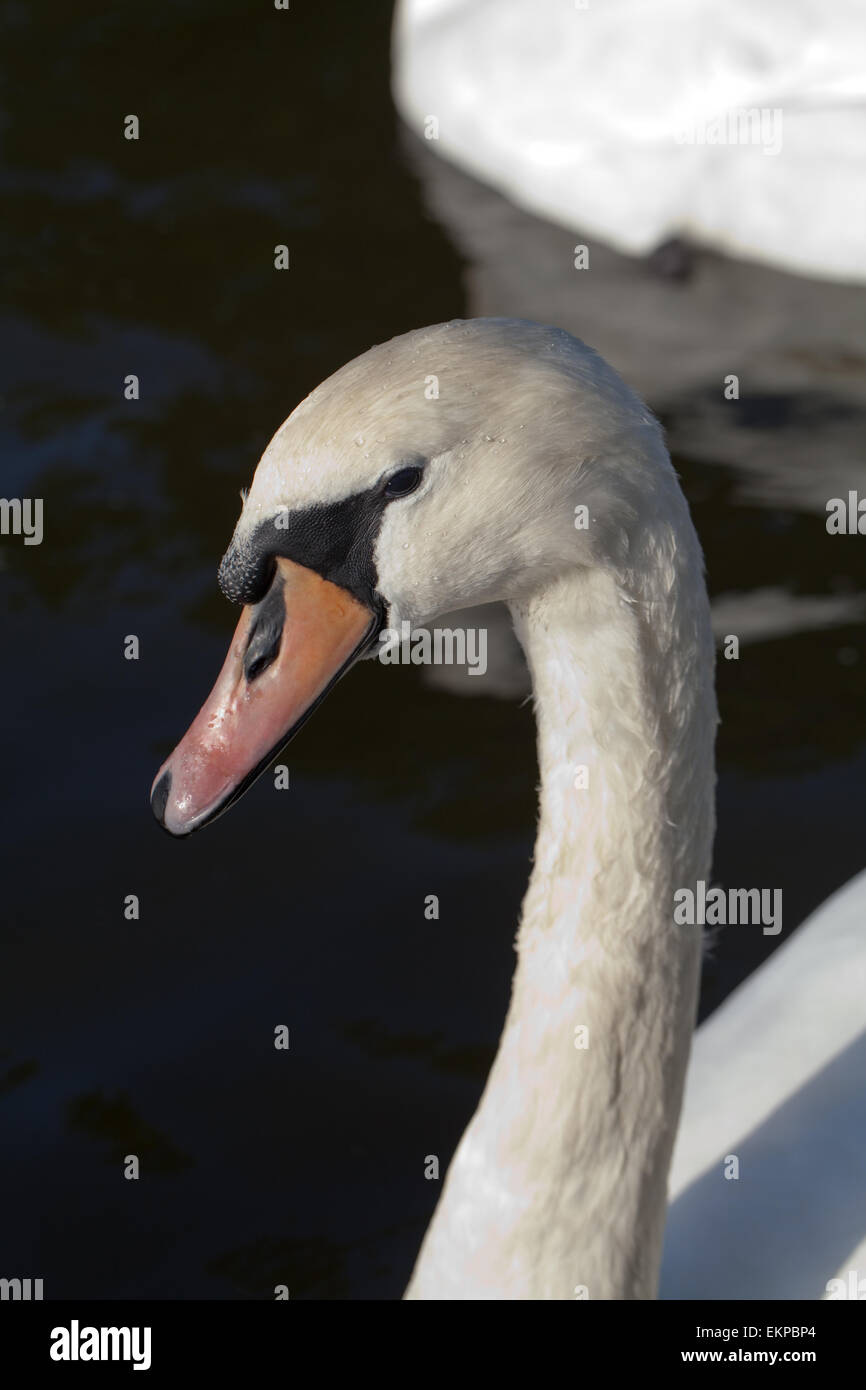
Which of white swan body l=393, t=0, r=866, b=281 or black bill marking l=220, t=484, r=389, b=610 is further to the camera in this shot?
white swan body l=393, t=0, r=866, b=281

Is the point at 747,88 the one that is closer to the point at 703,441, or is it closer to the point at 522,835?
the point at 703,441

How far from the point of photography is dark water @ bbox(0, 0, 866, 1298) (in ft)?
14.3

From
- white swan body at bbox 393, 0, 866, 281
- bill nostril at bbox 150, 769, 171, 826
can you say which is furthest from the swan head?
white swan body at bbox 393, 0, 866, 281

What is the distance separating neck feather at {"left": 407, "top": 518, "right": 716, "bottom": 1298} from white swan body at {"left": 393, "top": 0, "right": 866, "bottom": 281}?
15.8 ft

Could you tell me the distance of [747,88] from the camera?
23.3ft

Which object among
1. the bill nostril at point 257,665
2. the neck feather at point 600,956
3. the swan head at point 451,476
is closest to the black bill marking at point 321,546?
the swan head at point 451,476

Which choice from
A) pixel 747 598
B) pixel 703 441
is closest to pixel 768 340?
pixel 703 441

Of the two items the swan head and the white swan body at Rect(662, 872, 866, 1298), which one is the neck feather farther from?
the white swan body at Rect(662, 872, 866, 1298)

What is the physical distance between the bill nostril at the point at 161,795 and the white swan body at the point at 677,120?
4.99 m

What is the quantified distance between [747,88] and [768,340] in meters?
1.00

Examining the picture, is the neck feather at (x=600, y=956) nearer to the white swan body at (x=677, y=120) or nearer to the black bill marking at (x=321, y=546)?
the black bill marking at (x=321, y=546)

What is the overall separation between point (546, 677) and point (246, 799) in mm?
2765

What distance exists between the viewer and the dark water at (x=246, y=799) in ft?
14.3

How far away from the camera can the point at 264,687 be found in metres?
2.76
